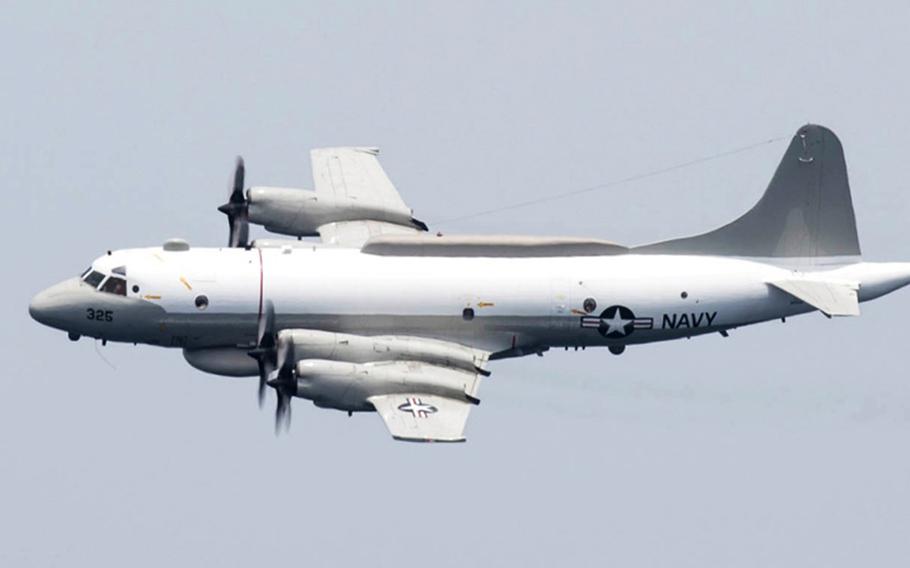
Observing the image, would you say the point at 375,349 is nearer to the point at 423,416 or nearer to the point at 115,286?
the point at 423,416

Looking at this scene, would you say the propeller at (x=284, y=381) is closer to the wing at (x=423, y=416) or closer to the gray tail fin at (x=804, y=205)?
the wing at (x=423, y=416)

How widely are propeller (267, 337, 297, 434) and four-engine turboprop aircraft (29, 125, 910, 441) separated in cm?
4

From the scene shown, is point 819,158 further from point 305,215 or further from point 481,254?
point 305,215

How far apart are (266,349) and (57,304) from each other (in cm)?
598

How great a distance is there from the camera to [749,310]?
64.5 meters

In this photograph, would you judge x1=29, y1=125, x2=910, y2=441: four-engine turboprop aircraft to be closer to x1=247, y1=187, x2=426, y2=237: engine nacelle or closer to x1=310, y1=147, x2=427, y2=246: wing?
x1=310, y1=147, x2=427, y2=246: wing

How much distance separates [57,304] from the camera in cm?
6241

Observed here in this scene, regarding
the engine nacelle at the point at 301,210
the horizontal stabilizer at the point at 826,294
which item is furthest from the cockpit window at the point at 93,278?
the horizontal stabilizer at the point at 826,294

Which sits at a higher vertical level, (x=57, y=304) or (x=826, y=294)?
(x=826, y=294)

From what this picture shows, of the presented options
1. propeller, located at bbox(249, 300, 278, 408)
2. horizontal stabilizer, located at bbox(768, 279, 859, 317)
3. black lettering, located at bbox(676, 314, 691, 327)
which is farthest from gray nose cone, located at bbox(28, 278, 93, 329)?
horizontal stabilizer, located at bbox(768, 279, 859, 317)

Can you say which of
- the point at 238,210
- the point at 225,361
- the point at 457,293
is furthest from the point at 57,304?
the point at 457,293

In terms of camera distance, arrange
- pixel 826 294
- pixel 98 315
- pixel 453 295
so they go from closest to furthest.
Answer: pixel 98 315 < pixel 453 295 < pixel 826 294

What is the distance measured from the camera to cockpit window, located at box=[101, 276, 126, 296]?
2448 inches

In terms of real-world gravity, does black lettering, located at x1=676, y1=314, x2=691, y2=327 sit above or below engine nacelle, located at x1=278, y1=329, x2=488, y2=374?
above
